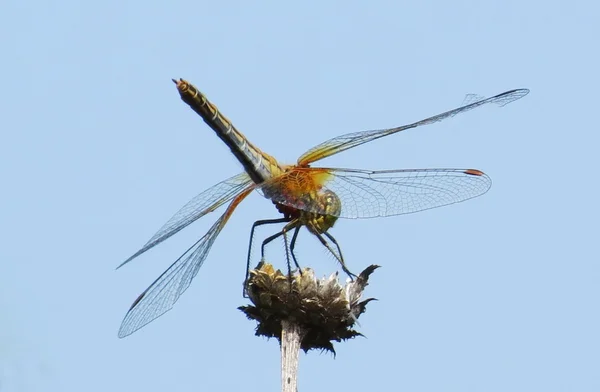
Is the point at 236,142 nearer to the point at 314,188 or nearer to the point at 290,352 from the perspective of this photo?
the point at 314,188

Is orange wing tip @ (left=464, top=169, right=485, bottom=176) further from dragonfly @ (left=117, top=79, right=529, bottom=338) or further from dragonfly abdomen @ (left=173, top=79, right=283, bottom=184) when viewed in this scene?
dragonfly abdomen @ (left=173, top=79, right=283, bottom=184)

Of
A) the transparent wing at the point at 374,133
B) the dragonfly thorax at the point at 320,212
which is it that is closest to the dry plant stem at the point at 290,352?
the dragonfly thorax at the point at 320,212

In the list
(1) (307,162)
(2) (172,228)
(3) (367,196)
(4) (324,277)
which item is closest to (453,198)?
(3) (367,196)

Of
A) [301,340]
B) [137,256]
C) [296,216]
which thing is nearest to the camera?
[301,340]

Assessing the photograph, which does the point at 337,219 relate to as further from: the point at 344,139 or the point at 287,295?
the point at 287,295

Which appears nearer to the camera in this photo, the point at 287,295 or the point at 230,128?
the point at 287,295

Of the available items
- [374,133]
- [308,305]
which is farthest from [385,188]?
[308,305]

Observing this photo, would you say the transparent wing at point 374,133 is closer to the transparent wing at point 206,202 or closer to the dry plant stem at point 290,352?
the transparent wing at point 206,202
